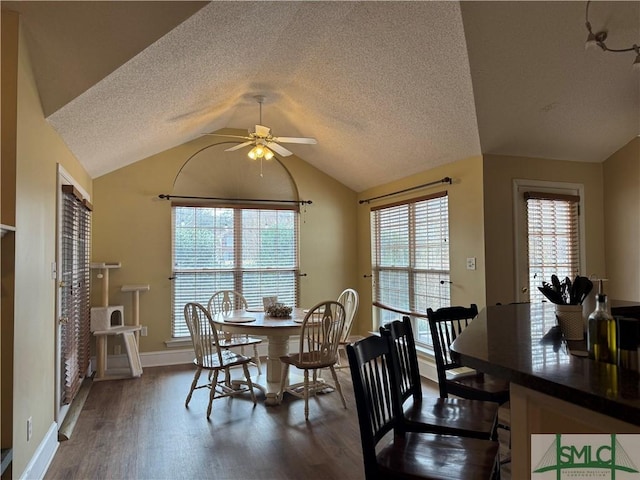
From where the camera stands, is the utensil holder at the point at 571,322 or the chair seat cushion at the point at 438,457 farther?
the utensil holder at the point at 571,322

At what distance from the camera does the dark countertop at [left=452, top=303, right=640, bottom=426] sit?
97cm

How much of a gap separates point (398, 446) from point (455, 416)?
1.29 ft

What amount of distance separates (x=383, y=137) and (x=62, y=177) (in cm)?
295

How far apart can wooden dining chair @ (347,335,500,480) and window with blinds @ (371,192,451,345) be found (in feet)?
9.37

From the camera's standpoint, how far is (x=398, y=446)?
65.6 inches

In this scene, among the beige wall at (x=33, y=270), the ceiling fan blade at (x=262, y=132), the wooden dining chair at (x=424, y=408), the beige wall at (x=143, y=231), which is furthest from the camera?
the beige wall at (x=143, y=231)

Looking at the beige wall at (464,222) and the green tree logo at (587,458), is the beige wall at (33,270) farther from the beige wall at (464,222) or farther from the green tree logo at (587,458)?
the beige wall at (464,222)

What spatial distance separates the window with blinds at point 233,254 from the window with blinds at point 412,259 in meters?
1.19

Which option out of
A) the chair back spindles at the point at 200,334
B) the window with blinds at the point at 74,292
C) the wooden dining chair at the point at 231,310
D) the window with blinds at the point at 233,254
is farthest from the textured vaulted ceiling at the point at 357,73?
the wooden dining chair at the point at 231,310

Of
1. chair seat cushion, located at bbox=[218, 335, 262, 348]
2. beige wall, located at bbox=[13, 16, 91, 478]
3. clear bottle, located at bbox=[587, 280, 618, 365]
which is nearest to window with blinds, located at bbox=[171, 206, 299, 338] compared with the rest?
chair seat cushion, located at bbox=[218, 335, 262, 348]

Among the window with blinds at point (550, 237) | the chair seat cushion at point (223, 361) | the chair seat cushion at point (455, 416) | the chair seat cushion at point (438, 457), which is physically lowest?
the chair seat cushion at point (223, 361)

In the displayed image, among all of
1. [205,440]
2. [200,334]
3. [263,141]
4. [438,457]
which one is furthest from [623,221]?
[205,440]

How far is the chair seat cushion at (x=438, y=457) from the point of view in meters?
1.47

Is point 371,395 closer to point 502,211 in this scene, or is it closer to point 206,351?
point 206,351
